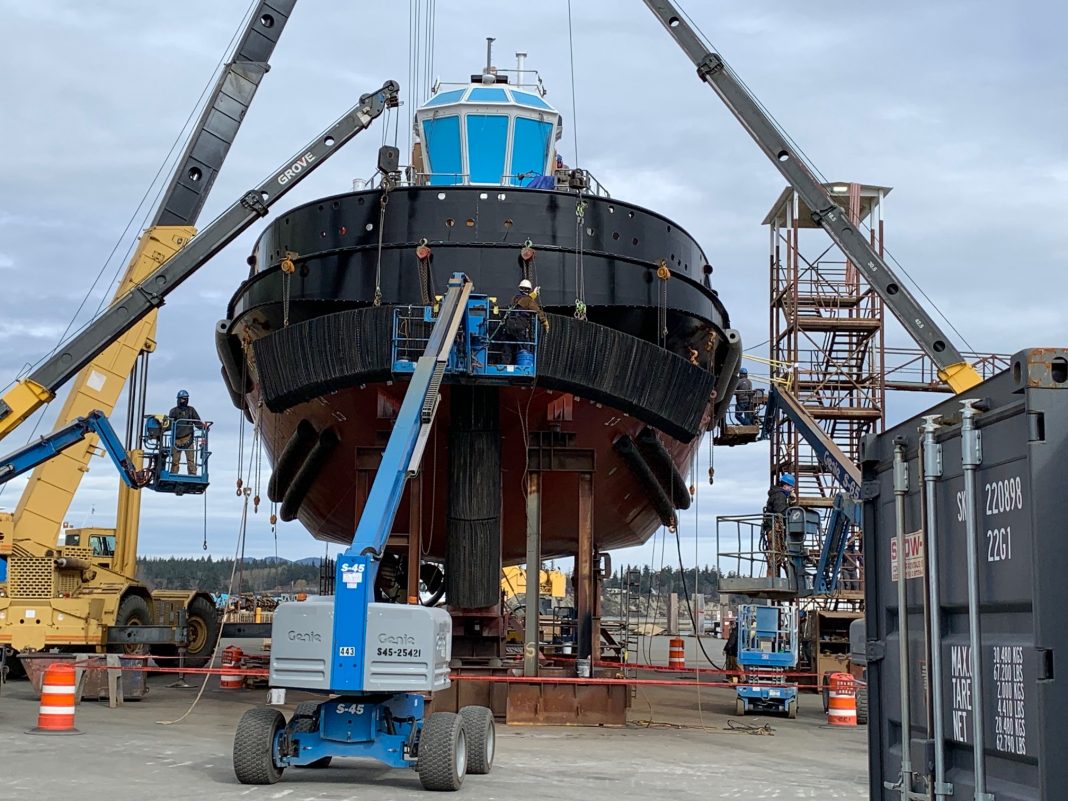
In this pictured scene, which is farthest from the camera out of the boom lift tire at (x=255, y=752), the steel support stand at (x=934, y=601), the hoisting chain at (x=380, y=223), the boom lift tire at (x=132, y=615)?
the boom lift tire at (x=132, y=615)

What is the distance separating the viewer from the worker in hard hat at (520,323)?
12.6 m

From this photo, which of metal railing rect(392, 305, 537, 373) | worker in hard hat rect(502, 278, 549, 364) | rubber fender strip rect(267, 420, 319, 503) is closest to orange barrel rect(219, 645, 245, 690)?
rubber fender strip rect(267, 420, 319, 503)

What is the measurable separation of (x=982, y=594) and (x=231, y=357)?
14.1 metres

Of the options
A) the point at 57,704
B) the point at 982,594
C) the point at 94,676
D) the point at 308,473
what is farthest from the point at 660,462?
the point at 982,594

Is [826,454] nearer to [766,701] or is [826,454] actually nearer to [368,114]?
[766,701]

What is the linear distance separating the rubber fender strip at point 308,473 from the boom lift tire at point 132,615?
2501 mm

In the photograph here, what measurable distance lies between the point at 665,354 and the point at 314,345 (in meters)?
3.86

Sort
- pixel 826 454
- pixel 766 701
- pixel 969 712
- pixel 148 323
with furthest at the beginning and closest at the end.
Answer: pixel 148 323, pixel 826 454, pixel 766 701, pixel 969 712

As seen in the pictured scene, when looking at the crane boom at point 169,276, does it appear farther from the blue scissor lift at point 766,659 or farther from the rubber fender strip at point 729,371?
the blue scissor lift at point 766,659

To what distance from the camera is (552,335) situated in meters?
12.8

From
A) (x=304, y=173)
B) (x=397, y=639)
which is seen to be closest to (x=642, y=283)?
(x=304, y=173)

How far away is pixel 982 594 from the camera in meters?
3.71

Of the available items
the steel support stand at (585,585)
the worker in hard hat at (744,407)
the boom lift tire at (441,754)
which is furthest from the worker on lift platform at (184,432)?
the worker in hard hat at (744,407)

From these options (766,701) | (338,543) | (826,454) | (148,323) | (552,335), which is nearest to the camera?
(552,335)
